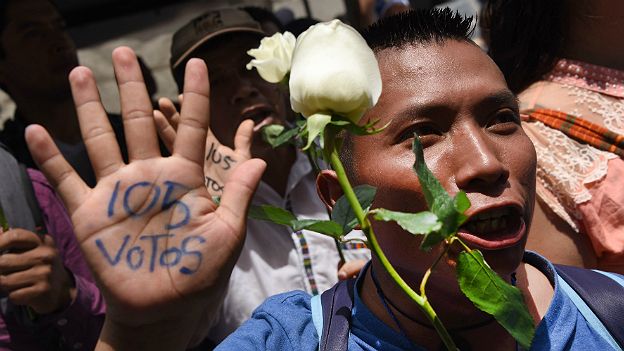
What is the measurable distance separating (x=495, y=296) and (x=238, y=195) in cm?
49

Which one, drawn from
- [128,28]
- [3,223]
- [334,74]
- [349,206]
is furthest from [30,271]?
[128,28]

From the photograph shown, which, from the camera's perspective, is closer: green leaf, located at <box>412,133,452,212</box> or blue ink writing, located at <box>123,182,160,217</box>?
green leaf, located at <box>412,133,452,212</box>

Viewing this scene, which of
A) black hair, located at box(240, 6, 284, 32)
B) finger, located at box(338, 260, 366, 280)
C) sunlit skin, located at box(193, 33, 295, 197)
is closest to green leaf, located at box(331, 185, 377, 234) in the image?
finger, located at box(338, 260, 366, 280)

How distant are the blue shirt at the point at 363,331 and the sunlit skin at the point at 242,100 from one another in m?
1.22

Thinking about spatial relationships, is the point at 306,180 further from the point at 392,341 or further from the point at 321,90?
the point at 321,90

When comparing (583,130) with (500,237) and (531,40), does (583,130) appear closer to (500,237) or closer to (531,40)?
(531,40)

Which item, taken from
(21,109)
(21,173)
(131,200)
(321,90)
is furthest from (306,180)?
(321,90)

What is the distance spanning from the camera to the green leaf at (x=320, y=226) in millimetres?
1129

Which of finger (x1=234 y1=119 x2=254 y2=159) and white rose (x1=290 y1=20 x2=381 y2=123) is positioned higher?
white rose (x1=290 y1=20 x2=381 y2=123)

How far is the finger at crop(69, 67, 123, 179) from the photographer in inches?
52.5

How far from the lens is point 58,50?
126 inches

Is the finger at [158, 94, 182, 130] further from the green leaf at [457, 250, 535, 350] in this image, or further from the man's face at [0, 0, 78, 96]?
the green leaf at [457, 250, 535, 350]

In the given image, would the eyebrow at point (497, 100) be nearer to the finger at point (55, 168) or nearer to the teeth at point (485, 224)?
the teeth at point (485, 224)

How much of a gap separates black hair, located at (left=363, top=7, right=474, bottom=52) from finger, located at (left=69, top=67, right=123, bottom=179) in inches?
25.1
